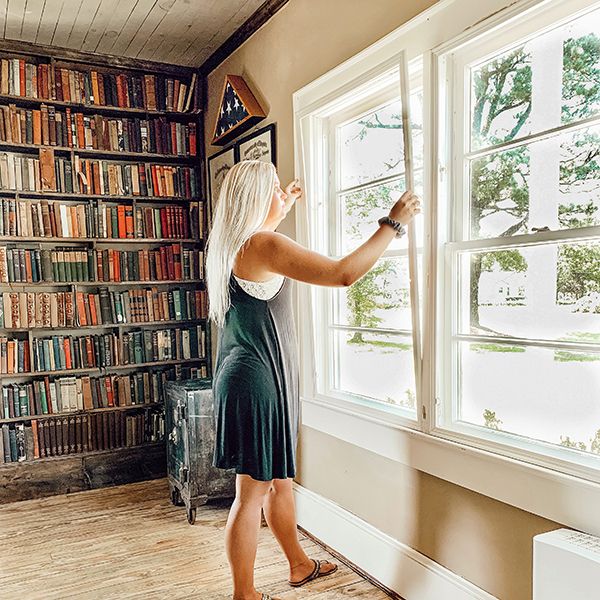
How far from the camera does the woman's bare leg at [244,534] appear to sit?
2.29m

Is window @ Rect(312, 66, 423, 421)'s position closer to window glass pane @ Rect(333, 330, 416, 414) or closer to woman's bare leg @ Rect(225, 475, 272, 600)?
window glass pane @ Rect(333, 330, 416, 414)

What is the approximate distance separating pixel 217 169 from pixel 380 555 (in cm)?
259

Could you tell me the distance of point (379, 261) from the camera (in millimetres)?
2684

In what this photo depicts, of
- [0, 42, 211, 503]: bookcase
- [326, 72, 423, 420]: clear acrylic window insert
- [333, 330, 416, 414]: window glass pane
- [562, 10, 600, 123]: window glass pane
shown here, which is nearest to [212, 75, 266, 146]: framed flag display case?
[0, 42, 211, 503]: bookcase

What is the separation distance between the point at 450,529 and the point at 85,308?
2709mm

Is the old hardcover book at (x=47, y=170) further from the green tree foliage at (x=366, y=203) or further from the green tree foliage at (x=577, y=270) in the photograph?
the green tree foliage at (x=577, y=270)

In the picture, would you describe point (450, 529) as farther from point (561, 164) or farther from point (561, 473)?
point (561, 164)

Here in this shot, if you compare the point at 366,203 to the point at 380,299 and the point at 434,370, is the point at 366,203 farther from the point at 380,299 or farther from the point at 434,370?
the point at 434,370

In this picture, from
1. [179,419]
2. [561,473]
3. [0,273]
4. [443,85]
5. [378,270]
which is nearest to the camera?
[561,473]

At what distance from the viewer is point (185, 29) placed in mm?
3652

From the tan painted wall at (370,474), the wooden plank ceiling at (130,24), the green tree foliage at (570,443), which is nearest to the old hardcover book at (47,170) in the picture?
the wooden plank ceiling at (130,24)

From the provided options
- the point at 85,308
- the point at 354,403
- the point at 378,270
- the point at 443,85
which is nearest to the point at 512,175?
the point at 443,85

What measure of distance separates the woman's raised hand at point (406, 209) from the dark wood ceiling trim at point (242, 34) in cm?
156

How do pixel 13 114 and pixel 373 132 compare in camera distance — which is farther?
pixel 13 114
